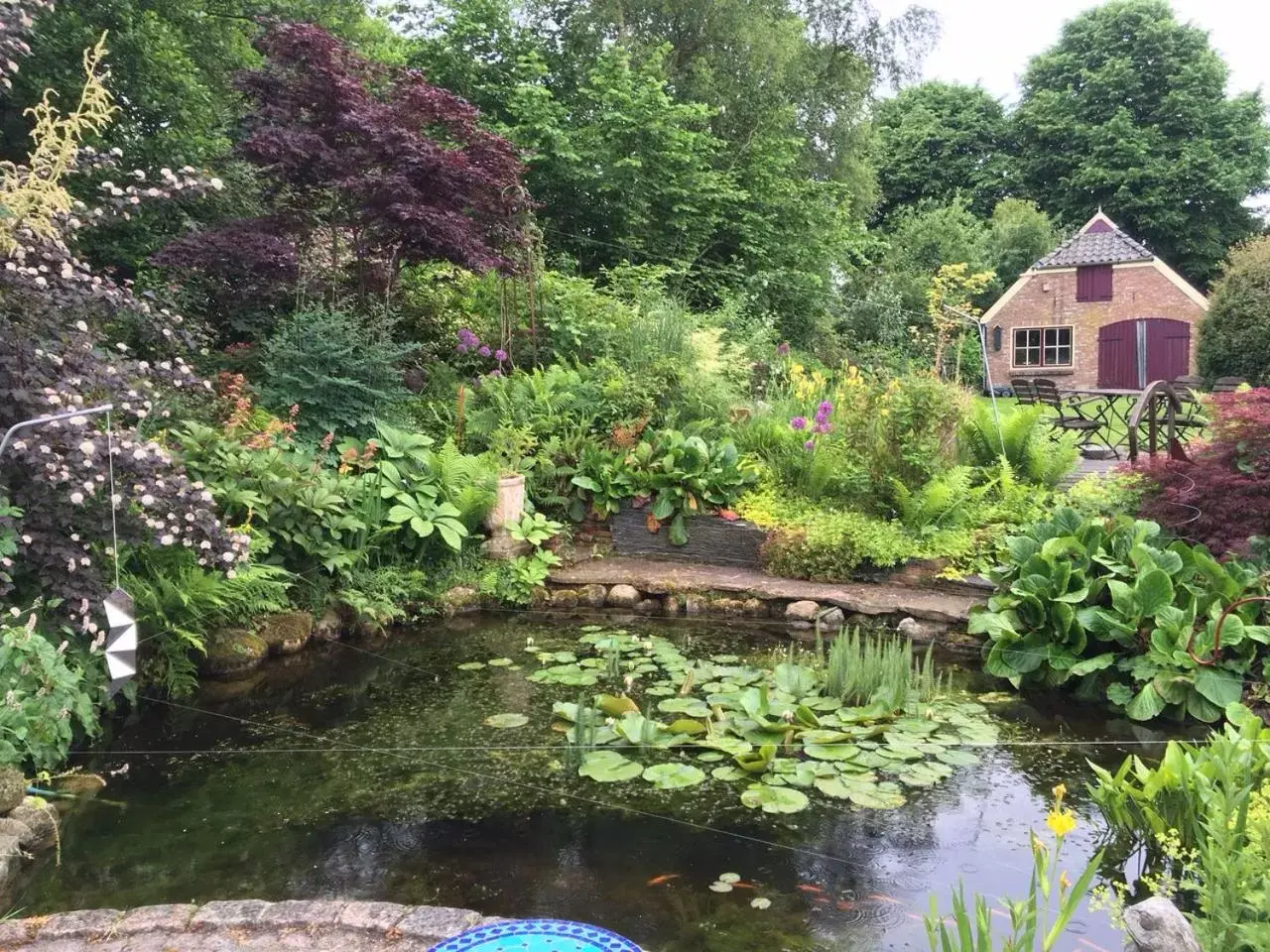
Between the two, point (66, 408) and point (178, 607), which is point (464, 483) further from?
point (66, 408)

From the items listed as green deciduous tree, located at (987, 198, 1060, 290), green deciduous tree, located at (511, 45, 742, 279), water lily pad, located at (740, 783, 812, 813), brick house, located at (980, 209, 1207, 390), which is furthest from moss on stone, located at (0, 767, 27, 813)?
green deciduous tree, located at (987, 198, 1060, 290)

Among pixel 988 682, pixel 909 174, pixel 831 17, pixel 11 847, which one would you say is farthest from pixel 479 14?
pixel 909 174

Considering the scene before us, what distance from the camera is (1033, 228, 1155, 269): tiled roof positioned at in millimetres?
19578

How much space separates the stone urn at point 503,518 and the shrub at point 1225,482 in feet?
14.0

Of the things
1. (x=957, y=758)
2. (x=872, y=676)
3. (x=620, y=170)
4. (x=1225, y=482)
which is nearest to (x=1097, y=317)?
(x=620, y=170)

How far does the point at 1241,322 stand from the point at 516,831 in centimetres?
1522

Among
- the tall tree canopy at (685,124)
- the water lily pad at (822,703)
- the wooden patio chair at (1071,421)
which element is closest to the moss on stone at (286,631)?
the water lily pad at (822,703)

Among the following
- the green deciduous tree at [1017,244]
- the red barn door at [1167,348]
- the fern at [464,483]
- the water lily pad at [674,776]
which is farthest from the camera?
the green deciduous tree at [1017,244]

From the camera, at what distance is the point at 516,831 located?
3357 millimetres

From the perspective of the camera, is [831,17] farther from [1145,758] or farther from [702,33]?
[1145,758]

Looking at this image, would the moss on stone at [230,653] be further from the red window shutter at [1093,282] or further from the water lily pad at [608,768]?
the red window shutter at [1093,282]

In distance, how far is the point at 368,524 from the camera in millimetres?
6102

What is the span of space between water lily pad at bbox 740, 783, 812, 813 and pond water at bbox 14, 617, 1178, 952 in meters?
0.04

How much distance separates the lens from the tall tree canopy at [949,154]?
28094mm
